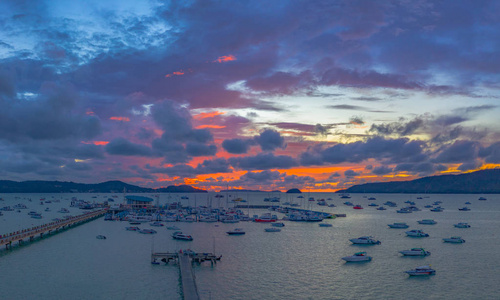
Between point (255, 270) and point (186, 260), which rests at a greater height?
point (186, 260)

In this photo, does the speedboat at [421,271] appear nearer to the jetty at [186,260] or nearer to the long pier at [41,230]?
the jetty at [186,260]

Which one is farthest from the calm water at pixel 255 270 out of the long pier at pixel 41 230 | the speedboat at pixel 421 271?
the long pier at pixel 41 230

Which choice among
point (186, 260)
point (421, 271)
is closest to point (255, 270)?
point (186, 260)

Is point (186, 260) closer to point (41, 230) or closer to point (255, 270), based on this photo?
point (255, 270)

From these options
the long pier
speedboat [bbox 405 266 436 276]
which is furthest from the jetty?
the long pier

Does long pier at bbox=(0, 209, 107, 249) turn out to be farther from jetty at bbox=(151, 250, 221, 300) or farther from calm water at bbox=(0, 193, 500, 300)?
jetty at bbox=(151, 250, 221, 300)

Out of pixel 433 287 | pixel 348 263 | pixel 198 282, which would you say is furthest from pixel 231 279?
pixel 433 287

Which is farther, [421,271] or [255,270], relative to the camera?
[255,270]

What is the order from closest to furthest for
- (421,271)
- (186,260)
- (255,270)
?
(421,271), (186,260), (255,270)

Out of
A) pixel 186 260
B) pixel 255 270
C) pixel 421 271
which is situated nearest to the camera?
pixel 421 271
